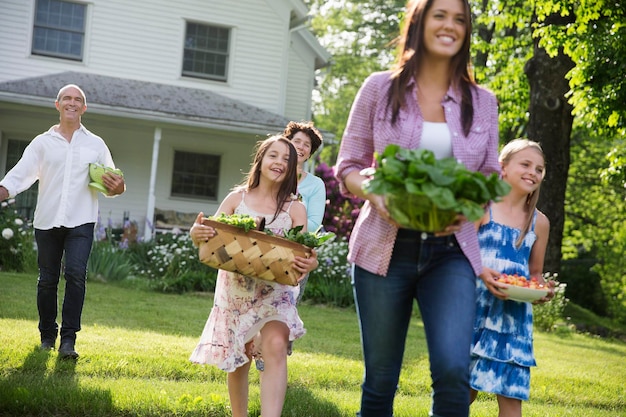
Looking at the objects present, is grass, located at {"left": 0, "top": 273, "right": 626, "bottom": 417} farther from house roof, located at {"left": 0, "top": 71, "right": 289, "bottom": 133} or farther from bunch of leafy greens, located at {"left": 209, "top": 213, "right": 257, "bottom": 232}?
house roof, located at {"left": 0, "top": 71, "right": 289, "bottom": 133}

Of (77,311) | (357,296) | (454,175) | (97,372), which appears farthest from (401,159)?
(77,311)

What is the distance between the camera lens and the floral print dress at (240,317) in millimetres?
5250

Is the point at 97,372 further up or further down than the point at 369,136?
further down

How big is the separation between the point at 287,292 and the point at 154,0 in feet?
56.9

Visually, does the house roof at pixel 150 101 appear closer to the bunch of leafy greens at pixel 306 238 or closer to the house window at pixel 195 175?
the house window at pixel 195 175

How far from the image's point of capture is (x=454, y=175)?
10.8ft

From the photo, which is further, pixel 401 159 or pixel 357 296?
pixel 357 296

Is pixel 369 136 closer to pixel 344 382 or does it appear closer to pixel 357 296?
pixel 357 296

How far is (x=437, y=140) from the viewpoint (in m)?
3.65

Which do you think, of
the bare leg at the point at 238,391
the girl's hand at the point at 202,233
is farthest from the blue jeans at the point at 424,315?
the bare leg at the point at 238,391

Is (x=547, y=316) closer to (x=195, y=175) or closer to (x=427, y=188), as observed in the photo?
(x=195, y=175)

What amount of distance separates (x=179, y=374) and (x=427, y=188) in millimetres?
4391

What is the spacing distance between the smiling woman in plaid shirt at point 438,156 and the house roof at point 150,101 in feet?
51.5

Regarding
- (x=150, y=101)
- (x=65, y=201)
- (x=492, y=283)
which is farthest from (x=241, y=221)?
(x=150, y=101)
